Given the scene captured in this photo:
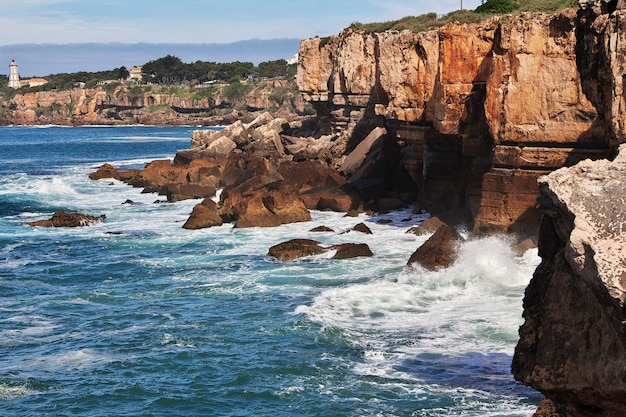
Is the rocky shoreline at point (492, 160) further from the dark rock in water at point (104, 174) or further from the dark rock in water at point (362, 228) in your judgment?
the dark rock in water at point (362, 228)

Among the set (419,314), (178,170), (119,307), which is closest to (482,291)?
(419,314)

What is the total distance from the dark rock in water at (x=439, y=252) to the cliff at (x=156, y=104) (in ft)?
420

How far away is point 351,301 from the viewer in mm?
19750

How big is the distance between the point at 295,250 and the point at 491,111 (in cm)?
682

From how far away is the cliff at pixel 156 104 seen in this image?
15750cm

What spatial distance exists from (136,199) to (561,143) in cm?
2566

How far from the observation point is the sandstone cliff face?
2309 cm

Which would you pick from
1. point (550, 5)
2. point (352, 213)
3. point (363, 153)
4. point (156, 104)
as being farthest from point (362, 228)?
point (156, 104)

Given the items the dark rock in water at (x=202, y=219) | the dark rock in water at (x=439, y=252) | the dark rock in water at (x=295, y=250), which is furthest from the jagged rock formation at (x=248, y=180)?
the dark rock in water at (x=439, y=252)

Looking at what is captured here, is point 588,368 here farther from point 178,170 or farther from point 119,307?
point 178,170

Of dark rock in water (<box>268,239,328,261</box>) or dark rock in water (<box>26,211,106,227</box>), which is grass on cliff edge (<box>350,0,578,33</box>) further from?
dark rock in water (<box>26,211,106,227</box>)

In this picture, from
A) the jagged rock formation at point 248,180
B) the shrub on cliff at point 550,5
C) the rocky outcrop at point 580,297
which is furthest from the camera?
the jagged rock formation at point 248,180

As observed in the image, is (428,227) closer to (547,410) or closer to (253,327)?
(253,327)

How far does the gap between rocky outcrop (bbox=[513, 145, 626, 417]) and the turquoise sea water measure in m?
5.30
